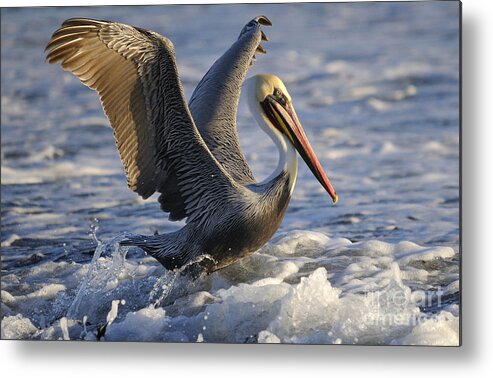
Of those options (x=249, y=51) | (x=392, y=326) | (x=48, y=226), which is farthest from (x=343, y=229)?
(x=48, y=226)

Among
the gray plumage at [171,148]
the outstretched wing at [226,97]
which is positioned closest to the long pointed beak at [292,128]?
the gray plumage at [171,148]

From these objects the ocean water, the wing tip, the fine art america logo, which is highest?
the wing tip

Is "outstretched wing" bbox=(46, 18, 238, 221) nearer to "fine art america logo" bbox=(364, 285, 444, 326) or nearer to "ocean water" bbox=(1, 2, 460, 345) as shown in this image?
"ocean water" bbox=(1, 2, 460, 345)

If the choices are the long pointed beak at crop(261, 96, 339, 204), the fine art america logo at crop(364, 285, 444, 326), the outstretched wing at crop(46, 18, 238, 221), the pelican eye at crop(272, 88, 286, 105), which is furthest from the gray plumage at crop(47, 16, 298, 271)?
the fine art america logo at crop(364, 285, 444, 326)

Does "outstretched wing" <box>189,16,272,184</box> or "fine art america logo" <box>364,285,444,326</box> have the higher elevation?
"outstretched wing" <box>189,16,272,184</box>

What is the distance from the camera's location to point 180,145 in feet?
16.3

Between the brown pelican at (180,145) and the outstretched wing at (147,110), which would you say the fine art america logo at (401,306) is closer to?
the brown pelican at (180,145)

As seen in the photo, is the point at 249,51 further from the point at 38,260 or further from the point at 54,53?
the point at 38,260

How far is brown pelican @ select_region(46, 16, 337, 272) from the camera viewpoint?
4816 millimetres

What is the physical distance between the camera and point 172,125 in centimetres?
492

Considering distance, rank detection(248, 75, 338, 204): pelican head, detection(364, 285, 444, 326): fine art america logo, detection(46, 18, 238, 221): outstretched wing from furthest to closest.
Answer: detection(248, 75, 338, 204): pelican head
detection(364, 285, 444, 326): fine art america logo
detection(46, 18, 238, 221): outstretched wing

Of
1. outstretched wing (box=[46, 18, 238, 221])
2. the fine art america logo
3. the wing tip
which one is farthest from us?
the wing tip

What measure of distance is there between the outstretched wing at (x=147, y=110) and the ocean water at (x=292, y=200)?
0.39 metres

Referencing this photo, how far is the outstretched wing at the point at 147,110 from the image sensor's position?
480 cm
